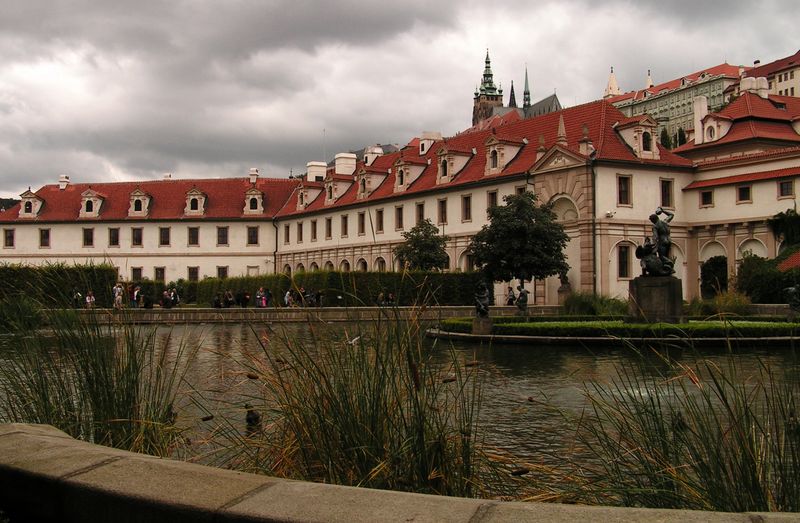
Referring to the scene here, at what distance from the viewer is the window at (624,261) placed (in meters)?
39.9

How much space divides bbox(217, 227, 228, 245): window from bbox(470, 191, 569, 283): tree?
35.8 metres

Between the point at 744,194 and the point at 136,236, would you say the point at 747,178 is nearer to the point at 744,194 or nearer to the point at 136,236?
the point at 744,194

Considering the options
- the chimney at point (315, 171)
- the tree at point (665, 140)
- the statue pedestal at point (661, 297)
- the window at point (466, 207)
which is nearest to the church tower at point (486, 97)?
the tree at point (665, 140)

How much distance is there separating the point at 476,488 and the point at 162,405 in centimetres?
252

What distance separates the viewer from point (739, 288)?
35.2m

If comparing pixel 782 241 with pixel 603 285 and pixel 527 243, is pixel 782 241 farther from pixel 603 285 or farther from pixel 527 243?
pixel 527 243

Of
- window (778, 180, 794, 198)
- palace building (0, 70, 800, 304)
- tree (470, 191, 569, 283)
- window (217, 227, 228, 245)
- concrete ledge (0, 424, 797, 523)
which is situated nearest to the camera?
concrete ledge (0, 424, 797, 523)

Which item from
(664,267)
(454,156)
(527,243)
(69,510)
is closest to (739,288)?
(527,243)

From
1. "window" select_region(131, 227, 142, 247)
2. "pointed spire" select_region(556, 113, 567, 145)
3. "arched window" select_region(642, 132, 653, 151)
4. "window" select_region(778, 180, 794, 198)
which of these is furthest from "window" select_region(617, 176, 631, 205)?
"window" select_region(131, 227, 142, 247)

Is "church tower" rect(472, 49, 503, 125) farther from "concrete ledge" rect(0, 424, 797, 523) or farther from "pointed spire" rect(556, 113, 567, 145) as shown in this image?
"concrete ledge" rect(0, 424, 797, 523)

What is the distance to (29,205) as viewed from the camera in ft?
222

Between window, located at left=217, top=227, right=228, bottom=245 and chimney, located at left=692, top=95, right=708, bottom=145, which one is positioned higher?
chimney, located at left=692, top=95, right=708, bottom=145

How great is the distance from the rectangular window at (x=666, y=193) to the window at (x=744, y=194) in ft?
11.4

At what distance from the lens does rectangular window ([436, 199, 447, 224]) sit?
160ft
